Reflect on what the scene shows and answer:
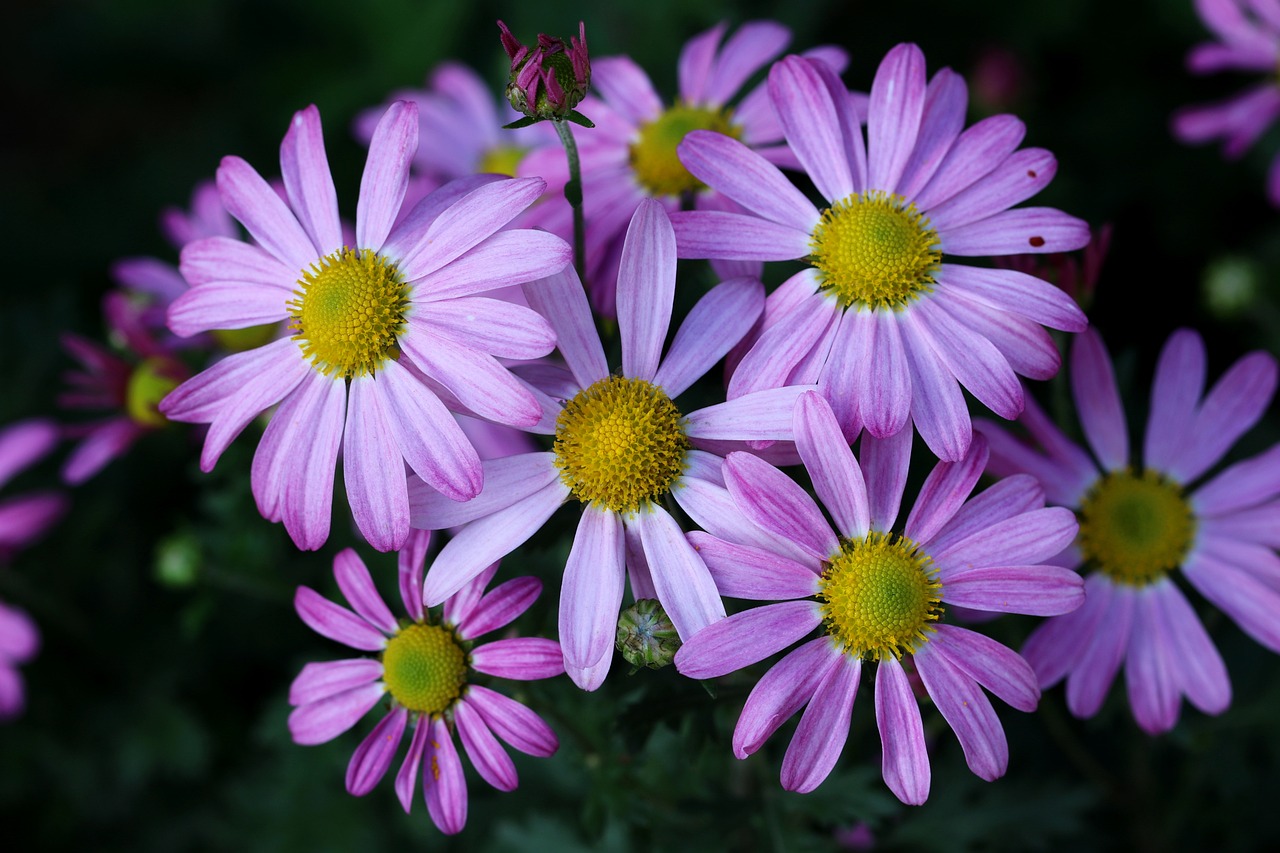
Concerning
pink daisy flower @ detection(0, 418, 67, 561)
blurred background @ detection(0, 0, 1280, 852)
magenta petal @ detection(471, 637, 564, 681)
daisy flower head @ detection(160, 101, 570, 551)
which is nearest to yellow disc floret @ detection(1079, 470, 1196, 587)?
blurred background @ detection(0, 0, 1280, 852)

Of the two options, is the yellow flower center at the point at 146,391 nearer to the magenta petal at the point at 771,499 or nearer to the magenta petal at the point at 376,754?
the magenta petal at the point at 376,754

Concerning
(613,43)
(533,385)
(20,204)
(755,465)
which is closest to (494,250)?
(533,385)

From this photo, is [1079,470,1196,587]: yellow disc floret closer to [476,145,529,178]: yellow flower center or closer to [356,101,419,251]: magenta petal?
[356,101,419,251]: magenta petal

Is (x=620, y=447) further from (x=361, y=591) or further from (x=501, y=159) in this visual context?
(x=501, y=159)

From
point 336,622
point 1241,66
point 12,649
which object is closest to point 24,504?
point 12,649

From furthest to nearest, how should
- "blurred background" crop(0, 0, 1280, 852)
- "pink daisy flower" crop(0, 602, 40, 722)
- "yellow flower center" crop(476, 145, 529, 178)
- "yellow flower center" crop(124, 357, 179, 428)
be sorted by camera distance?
"yellow flower center" crop(476, 145, 529, 178) < "pink daisy flower" crop(0, 602, 40, 722) < "yellow flower center" crop(124, 357, 179, 428) < "blurred background" crop(0, 0, 1280, 852)

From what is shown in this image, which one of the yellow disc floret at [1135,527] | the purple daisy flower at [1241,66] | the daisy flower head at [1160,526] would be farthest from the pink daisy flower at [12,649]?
the purple daisy flower at [1241,66]
